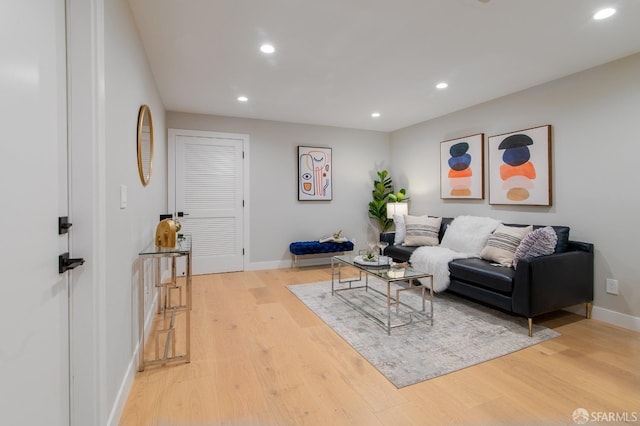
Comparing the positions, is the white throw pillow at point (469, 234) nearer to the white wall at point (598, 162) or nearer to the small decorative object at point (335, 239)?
the white wall at point (598, 162)

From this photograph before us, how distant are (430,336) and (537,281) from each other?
3.24ft

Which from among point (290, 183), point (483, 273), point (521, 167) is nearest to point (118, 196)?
point (483, 273)

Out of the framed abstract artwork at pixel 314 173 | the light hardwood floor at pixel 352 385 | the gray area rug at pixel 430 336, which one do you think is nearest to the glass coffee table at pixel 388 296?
the gray area rug at pixel 430 336

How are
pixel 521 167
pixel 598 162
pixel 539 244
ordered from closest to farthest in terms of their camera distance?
1. pixel 539 244
2. pixel 598 162
3. pixel 521 167

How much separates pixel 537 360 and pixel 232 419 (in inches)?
81.3

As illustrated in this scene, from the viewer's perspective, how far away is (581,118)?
3.00 meters

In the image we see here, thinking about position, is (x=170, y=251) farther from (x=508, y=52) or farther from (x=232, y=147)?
(x=508, y=52)

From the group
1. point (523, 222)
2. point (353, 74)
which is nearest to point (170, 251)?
point (353, 74)

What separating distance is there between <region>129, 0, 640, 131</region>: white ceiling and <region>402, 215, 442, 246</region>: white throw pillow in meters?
1.62

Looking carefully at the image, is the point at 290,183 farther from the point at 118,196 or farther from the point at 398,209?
the point at 118,196

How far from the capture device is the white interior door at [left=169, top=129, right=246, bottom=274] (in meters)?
4.39

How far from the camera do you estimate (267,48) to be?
8.38 ft

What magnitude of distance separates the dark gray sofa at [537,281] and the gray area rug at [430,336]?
172 millimetres

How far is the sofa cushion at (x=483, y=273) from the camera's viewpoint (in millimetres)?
2688
